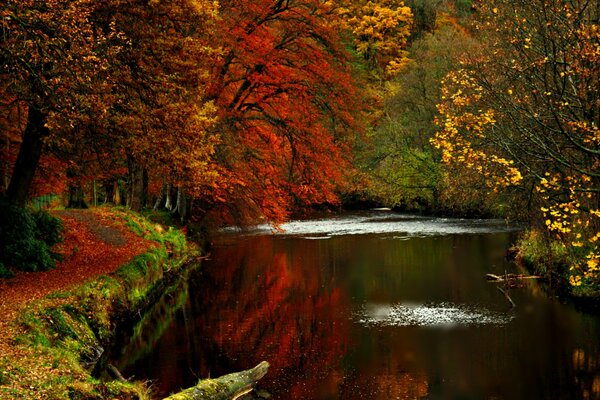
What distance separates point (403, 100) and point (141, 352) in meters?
39.3

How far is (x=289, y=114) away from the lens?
3105 centimetres

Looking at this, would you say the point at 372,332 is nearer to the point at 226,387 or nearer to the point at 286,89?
the point at 226,387

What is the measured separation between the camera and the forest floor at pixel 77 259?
1289 centimetres

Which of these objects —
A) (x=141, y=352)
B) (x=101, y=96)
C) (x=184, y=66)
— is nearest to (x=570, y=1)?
(x=184, y=66)

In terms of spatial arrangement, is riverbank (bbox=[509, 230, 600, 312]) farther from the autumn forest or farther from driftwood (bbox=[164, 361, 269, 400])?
driftwood (bbox=[164, 361, 269, 400])

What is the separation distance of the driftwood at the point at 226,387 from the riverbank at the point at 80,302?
0.81 metres

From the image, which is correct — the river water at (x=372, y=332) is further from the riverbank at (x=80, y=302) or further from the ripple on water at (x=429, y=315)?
the riverbank at (x=80, y=302)

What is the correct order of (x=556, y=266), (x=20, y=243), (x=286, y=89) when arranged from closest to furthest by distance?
1. (x=20, y=243)
2. (x=556, y=266)
3. (x=286, y=89)

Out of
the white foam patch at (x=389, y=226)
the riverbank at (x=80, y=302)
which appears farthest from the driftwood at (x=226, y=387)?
the white foam patch at (x=389, y=226)

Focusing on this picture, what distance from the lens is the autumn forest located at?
13312mm

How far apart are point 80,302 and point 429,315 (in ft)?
30.6

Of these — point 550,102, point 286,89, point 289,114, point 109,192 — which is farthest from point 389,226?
point 550,102

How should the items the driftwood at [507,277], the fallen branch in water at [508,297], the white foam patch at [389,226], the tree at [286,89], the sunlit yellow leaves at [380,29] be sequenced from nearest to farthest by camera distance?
1. the fallen branch in water at [508,297]
2. the driftwood at [507,277]
3. the tree at [286,89]
4. the white foam patch at [389,226]
5. the sunlit yellow leaves at [380,29]

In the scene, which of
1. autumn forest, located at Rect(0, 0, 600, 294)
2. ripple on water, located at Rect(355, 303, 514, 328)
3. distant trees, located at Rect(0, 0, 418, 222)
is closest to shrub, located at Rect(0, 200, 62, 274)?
autumn forest, located at Rect(0, 0, 600, 294)
